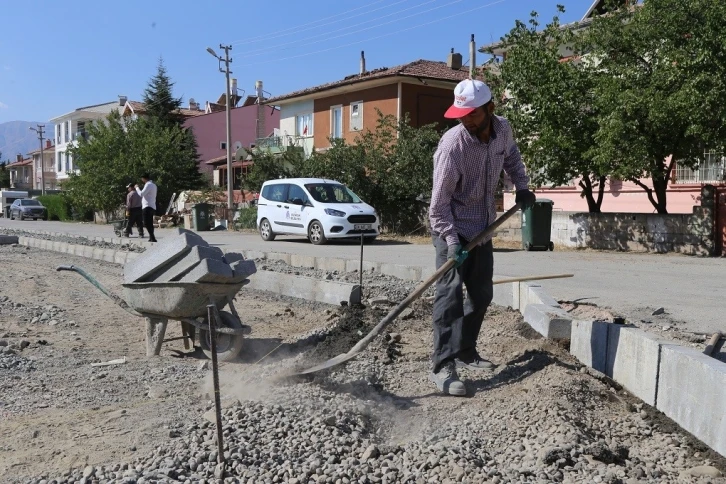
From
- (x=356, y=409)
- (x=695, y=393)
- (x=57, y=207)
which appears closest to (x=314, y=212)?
(x=356, y=409)

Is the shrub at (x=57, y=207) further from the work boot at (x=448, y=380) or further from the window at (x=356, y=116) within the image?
the work boot at (x=448, y=380)

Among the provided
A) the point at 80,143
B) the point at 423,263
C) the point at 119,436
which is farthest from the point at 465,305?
the point at 80,143

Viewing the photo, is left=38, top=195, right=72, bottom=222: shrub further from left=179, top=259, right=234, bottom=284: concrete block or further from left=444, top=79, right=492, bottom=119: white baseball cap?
left=444, top=79, right=492, bottom=119: white baseball cap

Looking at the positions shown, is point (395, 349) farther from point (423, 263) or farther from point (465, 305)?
point (423, 263)

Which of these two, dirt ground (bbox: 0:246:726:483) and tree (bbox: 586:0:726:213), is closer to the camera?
dirt ground (bbox: 0:246:726:483)

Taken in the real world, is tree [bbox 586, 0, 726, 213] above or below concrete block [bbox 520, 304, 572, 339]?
above

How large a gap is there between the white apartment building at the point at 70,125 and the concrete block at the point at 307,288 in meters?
71.5

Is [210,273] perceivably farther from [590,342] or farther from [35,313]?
[35,313]

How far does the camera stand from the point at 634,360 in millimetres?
4473

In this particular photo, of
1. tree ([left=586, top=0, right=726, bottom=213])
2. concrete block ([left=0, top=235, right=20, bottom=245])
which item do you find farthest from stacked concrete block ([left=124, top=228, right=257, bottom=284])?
concrete block ([left=0, top=235, right=20, bottom=245])

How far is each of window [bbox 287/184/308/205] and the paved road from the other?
1418 millimetres

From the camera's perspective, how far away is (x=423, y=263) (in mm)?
13258

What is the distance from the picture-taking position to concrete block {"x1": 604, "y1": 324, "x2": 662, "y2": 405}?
4.21 m

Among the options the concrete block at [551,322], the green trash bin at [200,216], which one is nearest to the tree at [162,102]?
the green trash bin at [200,216]
